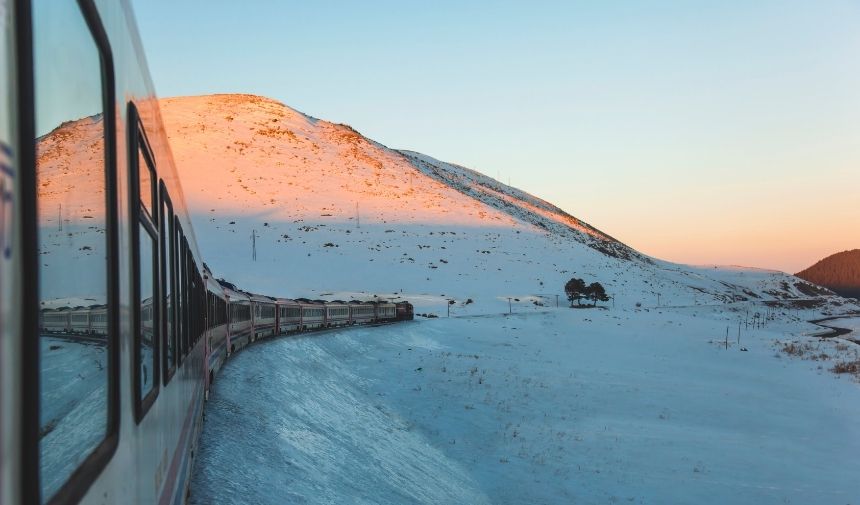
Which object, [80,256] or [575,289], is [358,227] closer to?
[575,289]

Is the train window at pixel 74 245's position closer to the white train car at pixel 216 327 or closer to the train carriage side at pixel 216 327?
the train carriage side at pixel 216 327

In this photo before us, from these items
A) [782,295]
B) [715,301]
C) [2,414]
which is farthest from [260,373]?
[782,295]

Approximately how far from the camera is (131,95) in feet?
11.0

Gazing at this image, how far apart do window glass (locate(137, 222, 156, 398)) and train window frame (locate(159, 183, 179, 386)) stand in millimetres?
569

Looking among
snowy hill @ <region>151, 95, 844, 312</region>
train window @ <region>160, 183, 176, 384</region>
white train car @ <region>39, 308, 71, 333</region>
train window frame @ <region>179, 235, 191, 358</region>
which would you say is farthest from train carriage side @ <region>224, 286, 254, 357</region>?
snowy hill @ <region>151, 95, 844, 312</region>

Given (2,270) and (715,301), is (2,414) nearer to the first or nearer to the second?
(2,270)

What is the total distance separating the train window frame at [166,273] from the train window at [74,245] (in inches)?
86.6

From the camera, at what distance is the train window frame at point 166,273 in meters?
4.68

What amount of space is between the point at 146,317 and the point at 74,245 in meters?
1.75

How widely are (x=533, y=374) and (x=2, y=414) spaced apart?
103ft

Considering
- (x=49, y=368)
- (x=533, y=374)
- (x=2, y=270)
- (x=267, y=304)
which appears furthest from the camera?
(x=533, y=374)

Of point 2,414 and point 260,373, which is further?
point 260,373

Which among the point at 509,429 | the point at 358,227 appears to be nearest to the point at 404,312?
the point at 509,429

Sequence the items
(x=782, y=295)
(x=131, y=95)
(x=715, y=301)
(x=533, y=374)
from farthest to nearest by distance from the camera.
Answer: (x=782, y=295)
(x=715, y=301)
(x=533, y=374)
(x=131, y=95)
